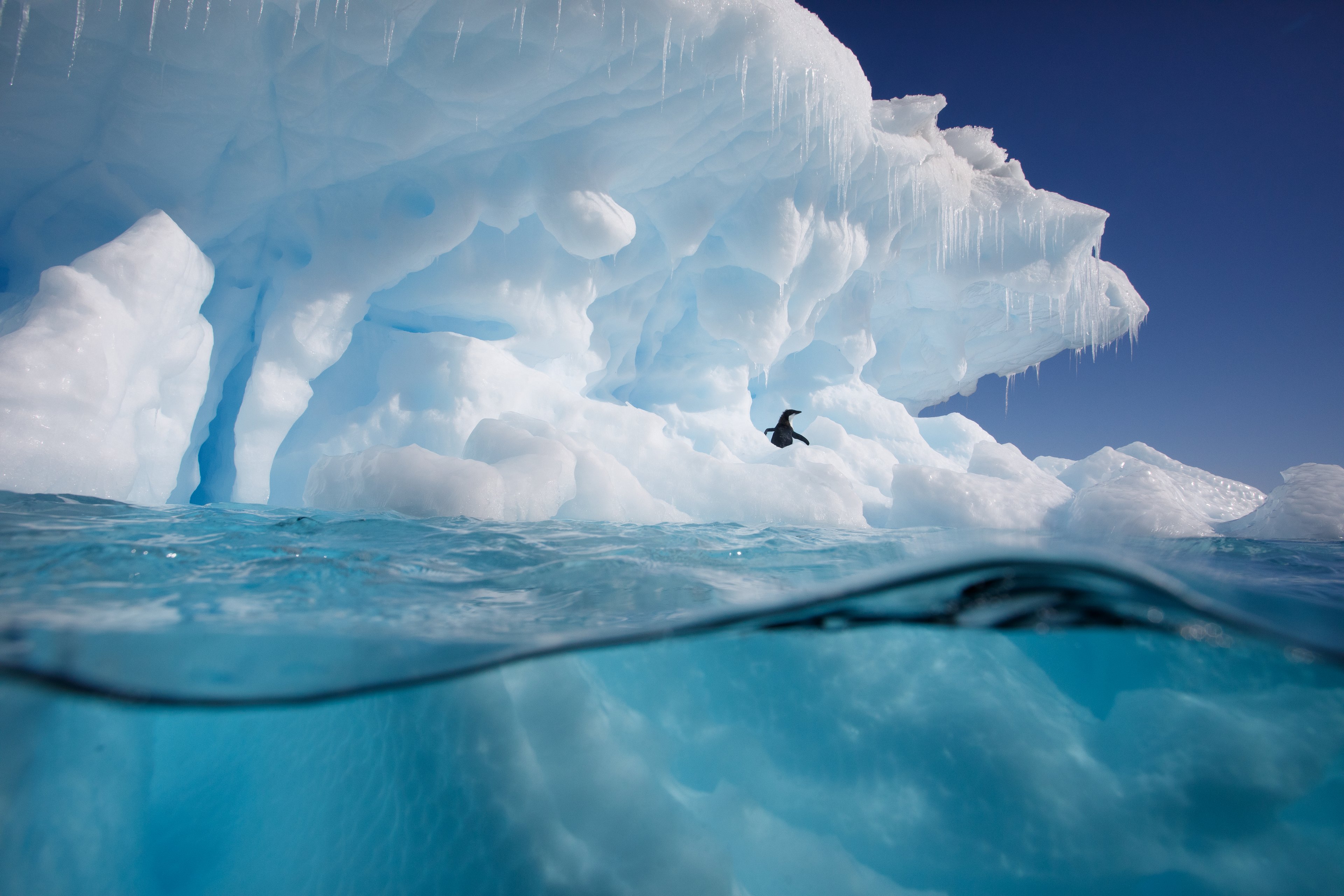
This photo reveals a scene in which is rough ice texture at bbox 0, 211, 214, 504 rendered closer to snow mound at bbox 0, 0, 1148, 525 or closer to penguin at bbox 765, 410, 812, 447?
snow mound at bbox 0, 0, 1148, 525

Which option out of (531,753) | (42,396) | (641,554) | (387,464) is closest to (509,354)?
(387,464)

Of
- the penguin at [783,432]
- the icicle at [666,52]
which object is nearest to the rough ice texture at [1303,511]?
the penguin at [783,432]

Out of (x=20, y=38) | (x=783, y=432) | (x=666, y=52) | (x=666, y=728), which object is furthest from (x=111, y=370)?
(x=783, y=432)

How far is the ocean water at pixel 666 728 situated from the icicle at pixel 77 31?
497cm

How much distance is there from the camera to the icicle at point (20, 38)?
4.82 meters

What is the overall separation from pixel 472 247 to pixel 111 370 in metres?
4.12

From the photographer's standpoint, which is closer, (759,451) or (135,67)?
(135,67)

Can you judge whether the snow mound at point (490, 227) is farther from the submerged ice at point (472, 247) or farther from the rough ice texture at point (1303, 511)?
the rough ice texture at point (1303, 511)

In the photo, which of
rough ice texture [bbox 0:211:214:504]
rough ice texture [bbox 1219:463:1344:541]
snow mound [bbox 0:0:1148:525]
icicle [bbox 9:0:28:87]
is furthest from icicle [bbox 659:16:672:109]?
rough ice texture [bbox 1219:463:1344:541]

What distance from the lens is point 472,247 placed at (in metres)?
7.79

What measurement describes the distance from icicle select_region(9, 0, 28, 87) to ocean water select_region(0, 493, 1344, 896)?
498cm

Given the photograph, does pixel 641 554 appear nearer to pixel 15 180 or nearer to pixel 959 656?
pixel 959 656

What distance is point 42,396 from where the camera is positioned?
14.8 feet

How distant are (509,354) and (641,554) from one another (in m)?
5.73
